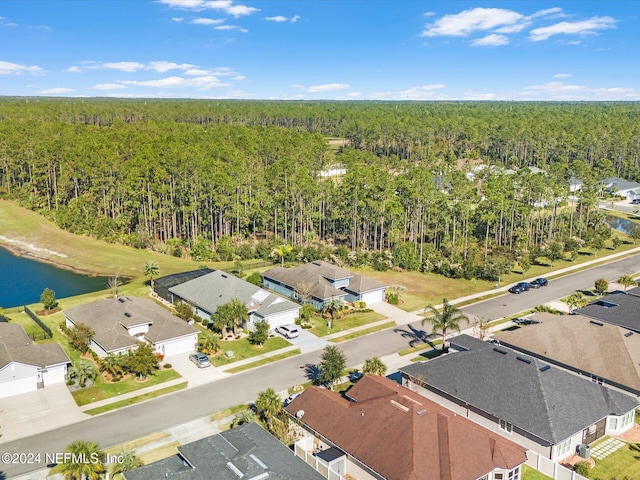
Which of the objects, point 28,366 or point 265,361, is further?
point 265,361

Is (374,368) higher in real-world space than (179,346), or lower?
higher

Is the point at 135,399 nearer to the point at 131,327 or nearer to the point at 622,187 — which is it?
the point at 131,327

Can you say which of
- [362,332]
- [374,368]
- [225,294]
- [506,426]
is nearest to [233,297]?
[225,294]

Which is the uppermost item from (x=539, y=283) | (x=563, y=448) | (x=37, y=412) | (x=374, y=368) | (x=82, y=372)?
(x=374, y=368)

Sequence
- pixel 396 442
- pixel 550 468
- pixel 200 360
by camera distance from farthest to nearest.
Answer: pixel 200 360
pixel 550 468
pixel 396 442

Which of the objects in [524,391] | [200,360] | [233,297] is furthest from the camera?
[233,297]

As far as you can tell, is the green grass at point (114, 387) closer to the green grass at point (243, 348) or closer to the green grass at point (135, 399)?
the green grass at point (135, 399)
